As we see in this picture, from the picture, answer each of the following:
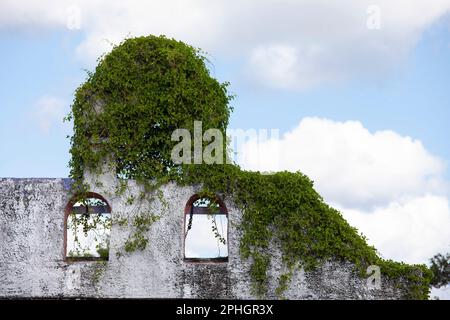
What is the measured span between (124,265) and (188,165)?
91.7 inches

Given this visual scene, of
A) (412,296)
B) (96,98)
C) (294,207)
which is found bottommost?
(412,296)

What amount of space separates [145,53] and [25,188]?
3.66 meters

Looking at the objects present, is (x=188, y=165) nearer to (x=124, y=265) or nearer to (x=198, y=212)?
(x=198, y=212)

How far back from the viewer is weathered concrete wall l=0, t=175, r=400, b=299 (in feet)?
55.0

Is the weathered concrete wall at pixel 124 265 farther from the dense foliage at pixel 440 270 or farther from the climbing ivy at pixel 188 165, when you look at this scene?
the dense foliage at pixel 440 270

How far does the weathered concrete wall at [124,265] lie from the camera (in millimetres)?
16750

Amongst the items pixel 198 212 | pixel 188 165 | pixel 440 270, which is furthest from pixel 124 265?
pixel 440 270

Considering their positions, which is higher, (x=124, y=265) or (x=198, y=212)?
(x=198, y=212)

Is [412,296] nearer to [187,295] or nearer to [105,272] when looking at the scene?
[187,295]

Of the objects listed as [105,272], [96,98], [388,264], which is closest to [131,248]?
[105,272]

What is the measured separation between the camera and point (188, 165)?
1709cm

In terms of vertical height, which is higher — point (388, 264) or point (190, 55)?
point (190, 55)

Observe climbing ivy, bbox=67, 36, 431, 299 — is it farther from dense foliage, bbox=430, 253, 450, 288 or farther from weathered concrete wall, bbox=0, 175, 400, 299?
dense foliage, bbox=430, 253, 450, 288

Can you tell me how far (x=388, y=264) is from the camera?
1688 cm
